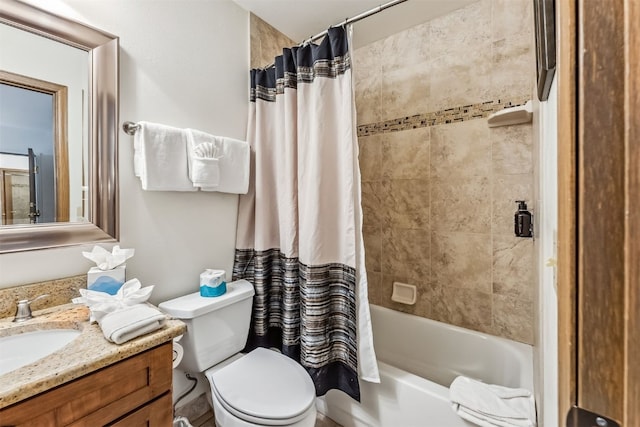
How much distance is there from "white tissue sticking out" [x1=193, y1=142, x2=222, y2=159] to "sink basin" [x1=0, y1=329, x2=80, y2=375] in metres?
0.85

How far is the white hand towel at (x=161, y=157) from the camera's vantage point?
1.25 meters

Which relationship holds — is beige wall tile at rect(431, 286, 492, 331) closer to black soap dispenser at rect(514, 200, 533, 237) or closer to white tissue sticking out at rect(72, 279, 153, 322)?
black soap dispenser at rect(514, 200, 533, 237)

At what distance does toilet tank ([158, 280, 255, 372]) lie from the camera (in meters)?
1.27

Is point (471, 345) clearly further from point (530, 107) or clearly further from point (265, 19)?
point (265, 19)

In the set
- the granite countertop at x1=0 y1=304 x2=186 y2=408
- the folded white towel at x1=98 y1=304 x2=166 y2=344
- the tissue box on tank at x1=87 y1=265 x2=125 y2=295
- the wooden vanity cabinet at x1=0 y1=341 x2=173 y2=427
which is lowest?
the wooden vanity cabinet at x1=0 y1=341 x2=173 y2=427

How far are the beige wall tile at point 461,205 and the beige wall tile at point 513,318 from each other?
420mm

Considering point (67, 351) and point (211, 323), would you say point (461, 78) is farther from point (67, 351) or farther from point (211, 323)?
point (67, 351)

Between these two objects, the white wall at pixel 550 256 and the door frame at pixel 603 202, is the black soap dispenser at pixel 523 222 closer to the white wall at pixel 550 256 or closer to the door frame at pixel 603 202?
the white wall at pixel 550 256

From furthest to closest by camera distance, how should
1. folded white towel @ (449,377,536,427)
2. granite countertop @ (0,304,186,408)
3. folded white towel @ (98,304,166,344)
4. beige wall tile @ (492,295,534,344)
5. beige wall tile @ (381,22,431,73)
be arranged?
beige wall tile @ (381,22,431,73) → beige wall tile @ (492,295,534,344) → folded white towel @ (449,377,536,427) → folded white towel @ (98,304,166,344) → granite countertop @ (0,304,186,408)

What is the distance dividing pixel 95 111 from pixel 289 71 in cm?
93

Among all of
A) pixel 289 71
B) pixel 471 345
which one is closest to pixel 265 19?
pixel 289 71

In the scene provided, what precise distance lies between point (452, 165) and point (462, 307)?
0.90 meters

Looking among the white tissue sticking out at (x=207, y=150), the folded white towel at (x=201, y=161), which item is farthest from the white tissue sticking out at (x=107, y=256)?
the white tissue sticking out at (x=207, y=150)

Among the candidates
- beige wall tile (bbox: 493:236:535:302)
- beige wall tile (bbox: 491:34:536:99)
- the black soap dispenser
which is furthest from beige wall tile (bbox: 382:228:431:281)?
beige wall tile (bbox: 491:34:536:99)
